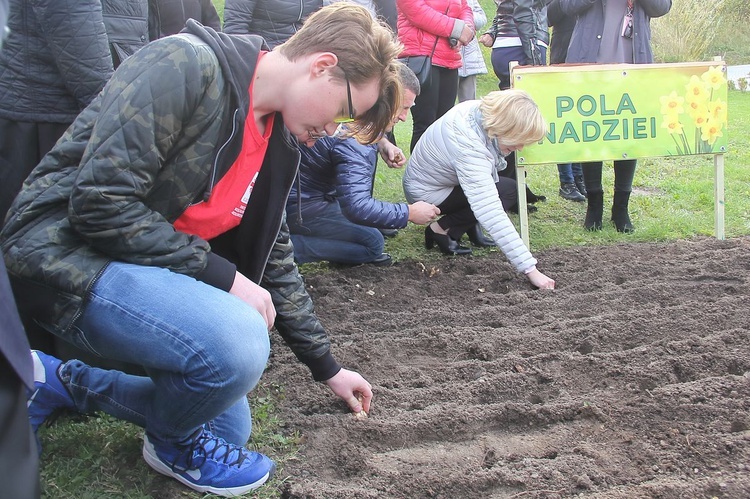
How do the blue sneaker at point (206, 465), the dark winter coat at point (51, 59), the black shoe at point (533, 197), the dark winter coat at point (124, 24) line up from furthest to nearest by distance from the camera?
1. the black shoe at point (533, 197)
2. the dark winter coat at point (124, 24)
3. the dark winter coat at point (51, 59)
4. the blue sneaker at point (206, 465)

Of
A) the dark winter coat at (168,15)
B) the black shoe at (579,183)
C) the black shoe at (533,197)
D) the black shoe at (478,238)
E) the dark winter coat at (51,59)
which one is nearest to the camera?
the dark winter coat at (51,59)

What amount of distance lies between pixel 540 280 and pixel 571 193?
223 centimetres

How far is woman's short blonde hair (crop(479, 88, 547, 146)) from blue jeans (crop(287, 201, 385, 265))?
0.94 metres

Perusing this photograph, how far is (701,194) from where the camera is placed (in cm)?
602

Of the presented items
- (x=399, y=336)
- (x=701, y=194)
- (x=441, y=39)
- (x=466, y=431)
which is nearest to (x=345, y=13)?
(x=466, y=431)

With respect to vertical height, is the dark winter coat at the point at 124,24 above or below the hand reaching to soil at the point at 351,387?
above

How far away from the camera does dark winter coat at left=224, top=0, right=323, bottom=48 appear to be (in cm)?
433

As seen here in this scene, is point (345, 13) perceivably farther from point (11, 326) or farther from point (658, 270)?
point (658, 270)

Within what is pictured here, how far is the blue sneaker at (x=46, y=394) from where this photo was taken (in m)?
2.28

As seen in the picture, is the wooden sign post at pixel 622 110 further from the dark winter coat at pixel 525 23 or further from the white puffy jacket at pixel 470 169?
the dark winter coat at pixel 525 23

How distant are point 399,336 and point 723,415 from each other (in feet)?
4.61

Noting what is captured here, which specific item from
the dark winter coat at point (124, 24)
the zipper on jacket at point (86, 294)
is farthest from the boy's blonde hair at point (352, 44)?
the dark winter coat at point (124, 24)

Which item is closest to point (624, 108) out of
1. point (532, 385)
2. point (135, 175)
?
point (532, 385)

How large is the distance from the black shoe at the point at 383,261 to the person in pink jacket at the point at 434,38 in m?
1.37
